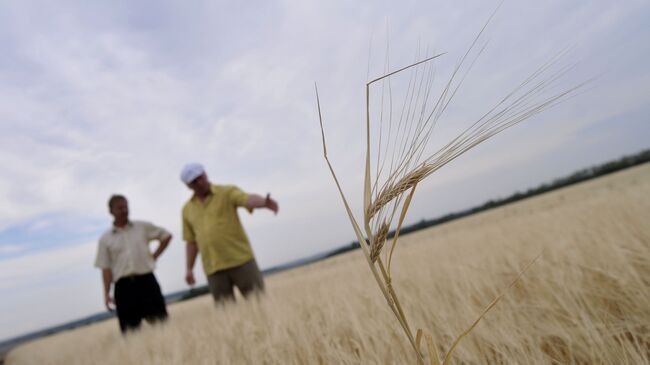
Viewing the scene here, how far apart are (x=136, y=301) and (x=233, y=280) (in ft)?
2.87

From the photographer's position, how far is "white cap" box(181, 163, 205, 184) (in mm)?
2723

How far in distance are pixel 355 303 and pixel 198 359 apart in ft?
1.81

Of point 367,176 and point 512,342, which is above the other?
point 367,176

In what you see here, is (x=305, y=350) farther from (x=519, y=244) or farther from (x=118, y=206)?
(x=118, y=206)

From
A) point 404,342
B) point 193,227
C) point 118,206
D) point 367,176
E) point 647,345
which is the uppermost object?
point 118,206

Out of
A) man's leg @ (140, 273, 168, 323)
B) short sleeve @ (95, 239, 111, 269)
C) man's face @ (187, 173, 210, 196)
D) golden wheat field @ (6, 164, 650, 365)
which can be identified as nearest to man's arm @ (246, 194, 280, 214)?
man's face @ (187, 173, 210, 196)

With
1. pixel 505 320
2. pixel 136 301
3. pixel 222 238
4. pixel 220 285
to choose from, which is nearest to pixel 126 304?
pixel 136 301

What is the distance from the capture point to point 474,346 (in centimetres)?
69

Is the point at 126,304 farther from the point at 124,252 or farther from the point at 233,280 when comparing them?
the point at 233,280

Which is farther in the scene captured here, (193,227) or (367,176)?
(193,227)

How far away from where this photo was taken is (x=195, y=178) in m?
2.75

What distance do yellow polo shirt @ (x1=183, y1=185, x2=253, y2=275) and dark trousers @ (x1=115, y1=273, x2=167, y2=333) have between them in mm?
594

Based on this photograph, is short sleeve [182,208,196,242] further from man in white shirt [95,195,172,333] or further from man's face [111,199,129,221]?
man's face [111,199,129,221]

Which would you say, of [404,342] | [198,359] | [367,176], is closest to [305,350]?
[404,342]
